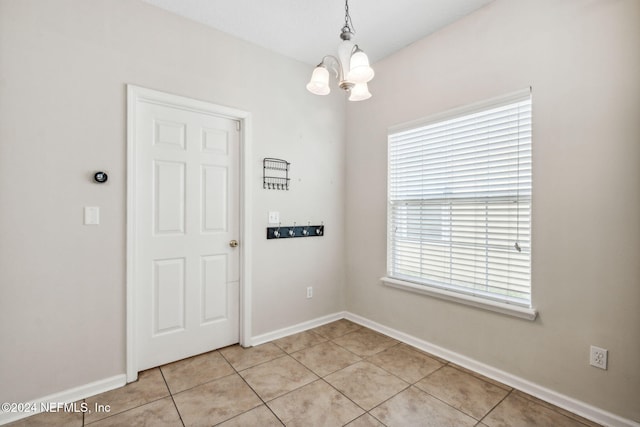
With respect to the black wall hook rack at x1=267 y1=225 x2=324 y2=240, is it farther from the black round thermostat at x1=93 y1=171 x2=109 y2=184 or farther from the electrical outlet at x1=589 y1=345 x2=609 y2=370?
the electrical outlet at x1=589 y1=345 x2=609 y2=370

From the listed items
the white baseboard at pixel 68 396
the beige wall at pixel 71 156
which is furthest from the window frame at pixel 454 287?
the white baseboard at pixel 68 396

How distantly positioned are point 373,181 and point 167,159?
1.94 m

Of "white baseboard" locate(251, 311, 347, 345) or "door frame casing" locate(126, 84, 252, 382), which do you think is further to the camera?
"white baseboard" locate(251, 311, 347, 345)

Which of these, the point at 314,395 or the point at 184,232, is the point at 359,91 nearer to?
the point at 184,232

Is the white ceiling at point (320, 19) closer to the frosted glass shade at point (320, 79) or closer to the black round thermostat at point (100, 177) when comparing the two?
the frosted glass shade at point (320, 79)

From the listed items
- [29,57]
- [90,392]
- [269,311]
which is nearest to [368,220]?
[269,311]

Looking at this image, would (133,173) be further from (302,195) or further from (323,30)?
(323,30)

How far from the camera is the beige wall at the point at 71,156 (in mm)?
1764

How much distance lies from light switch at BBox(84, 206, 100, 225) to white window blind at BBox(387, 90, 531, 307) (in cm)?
242

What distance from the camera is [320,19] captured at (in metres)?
2.40

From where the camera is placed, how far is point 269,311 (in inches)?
113

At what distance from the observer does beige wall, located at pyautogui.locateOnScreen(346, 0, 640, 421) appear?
166 cm

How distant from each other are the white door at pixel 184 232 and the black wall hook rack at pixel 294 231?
1.15 ft

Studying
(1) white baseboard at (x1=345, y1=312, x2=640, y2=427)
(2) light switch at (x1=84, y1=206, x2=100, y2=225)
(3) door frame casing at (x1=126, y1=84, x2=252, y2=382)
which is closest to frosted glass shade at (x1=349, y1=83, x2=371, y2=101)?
(3) door frame casing at (x1=126, y1=84, x2=252, y2=382)
